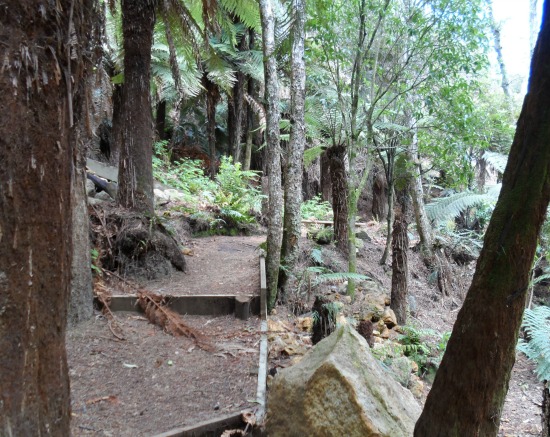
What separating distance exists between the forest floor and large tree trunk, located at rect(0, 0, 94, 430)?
55.4 inches

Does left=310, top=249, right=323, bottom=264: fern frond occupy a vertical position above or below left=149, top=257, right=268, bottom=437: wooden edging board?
above

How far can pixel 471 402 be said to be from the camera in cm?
226

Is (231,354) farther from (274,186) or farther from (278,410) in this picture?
(274,186)

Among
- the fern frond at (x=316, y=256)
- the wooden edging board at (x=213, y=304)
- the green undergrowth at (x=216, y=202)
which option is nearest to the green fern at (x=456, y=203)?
the fern frond at (x=316, y=256)

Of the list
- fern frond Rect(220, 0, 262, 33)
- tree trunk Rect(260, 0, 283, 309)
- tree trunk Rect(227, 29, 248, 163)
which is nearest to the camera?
tree trunk Rect(260, 0, 283, 309)

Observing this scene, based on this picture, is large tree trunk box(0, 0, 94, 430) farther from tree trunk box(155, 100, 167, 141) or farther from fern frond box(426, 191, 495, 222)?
tree trunk box(155, 100, 167, 141)

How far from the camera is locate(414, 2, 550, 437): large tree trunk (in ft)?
7.21

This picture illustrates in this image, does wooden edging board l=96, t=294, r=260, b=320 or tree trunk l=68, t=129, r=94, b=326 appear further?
wooden edging board l=96, t=294, r=260, b=320

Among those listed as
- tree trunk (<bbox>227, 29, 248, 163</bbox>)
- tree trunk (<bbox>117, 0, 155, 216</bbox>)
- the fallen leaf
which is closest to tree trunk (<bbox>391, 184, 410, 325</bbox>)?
tree trunk (<bbox>117, 0, 155, 216</bbox>)

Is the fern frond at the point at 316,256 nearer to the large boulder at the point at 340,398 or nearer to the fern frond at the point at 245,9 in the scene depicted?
the fern frond at the point at 245,9

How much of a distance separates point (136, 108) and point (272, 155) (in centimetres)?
215

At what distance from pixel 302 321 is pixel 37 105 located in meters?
5.24

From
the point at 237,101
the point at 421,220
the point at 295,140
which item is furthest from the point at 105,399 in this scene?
the point at 237,101

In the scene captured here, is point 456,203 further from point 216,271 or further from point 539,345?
point 216,271
